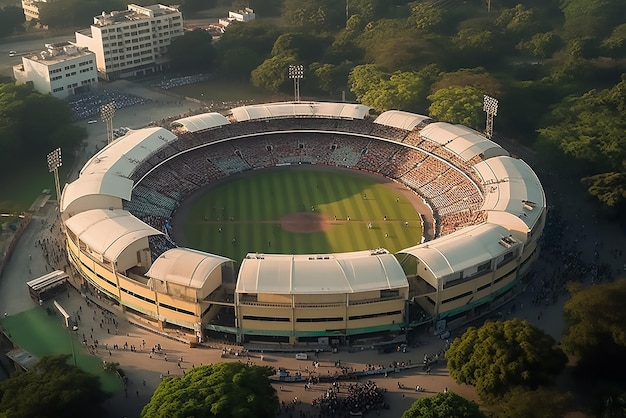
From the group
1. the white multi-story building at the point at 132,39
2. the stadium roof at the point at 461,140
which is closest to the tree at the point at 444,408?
the stadium roof at the point at 461,140

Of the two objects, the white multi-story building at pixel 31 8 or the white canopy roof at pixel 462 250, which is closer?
the white canopy roof at pixel 462 250

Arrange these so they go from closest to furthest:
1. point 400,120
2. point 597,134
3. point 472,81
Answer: point 597,134, point 400,120, point 472,81

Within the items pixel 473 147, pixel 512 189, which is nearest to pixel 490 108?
pixel 473 147

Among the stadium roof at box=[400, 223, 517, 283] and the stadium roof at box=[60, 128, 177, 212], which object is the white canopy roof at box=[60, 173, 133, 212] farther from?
the stadium roof at box=[400, 223, 517, 283]

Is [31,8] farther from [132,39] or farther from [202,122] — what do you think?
[202,122]

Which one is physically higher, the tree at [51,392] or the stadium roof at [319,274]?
the stadium roof at [319,274]

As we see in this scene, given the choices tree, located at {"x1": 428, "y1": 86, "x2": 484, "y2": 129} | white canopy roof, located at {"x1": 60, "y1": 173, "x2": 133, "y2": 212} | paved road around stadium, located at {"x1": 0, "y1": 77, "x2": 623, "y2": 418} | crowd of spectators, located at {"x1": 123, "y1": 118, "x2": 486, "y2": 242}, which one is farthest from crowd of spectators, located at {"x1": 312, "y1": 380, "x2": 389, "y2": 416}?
tree, located at {"x1": 428, "y1": 86, "x2": 484, "y2": 129}

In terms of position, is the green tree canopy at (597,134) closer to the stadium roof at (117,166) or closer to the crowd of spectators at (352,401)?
the crowd of spectators at (352,401)
